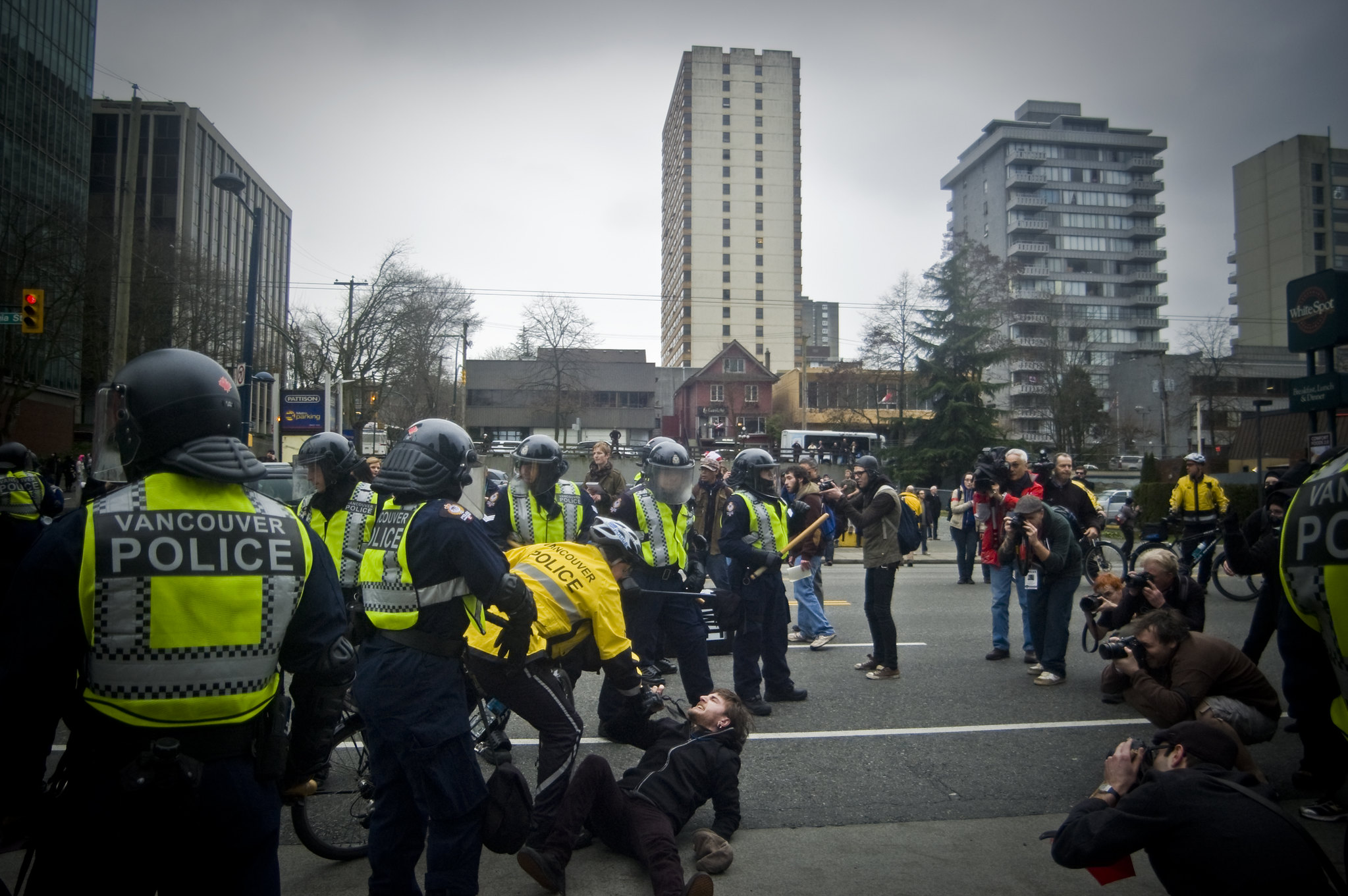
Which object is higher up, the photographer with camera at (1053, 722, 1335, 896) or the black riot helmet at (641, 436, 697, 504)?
the black riot helmet at (641, 436, 697, 504)

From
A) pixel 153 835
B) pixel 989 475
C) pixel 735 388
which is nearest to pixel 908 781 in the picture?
pixel 989 475

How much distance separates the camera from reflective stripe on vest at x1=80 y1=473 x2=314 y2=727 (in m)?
2.13

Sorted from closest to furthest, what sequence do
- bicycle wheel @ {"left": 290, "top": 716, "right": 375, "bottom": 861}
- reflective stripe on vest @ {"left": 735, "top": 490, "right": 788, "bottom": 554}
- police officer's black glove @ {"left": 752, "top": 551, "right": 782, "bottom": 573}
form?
bicycle wheel @ {"left": 290, "top": 716, "right": 375, "bottom": 861} < police officer's black glove @ {"left": 752, "top": 551, "right": 782, "bottom": 573} < reflective stripe on vest @ {"left": 735, "top": 490, "right": 788, "bottom": 554}

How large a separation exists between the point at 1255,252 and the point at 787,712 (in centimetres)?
8550

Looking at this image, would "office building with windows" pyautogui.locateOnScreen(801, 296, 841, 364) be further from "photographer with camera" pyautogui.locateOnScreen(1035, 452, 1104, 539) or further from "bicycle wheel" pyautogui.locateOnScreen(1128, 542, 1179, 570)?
"photographer with camera" pyautogui.locateOnScreen(1035, 452, 1104, 539)

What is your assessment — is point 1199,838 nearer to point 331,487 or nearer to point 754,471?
point 754,471

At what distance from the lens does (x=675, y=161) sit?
346 feet

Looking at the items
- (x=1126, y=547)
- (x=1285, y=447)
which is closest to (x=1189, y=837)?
(x=1126, y=547)

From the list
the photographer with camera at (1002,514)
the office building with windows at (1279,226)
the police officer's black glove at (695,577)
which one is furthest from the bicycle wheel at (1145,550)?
the office building with windows at (1279,226)

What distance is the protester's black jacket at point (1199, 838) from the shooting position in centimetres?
234

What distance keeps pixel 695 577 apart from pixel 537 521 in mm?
1335

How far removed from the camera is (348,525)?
589cm

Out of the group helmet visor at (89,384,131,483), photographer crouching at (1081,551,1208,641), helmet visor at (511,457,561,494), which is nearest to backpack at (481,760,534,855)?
helmet visor at (89,384,131,483)

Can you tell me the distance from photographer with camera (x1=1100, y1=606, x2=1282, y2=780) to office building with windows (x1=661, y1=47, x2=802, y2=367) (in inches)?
3661
